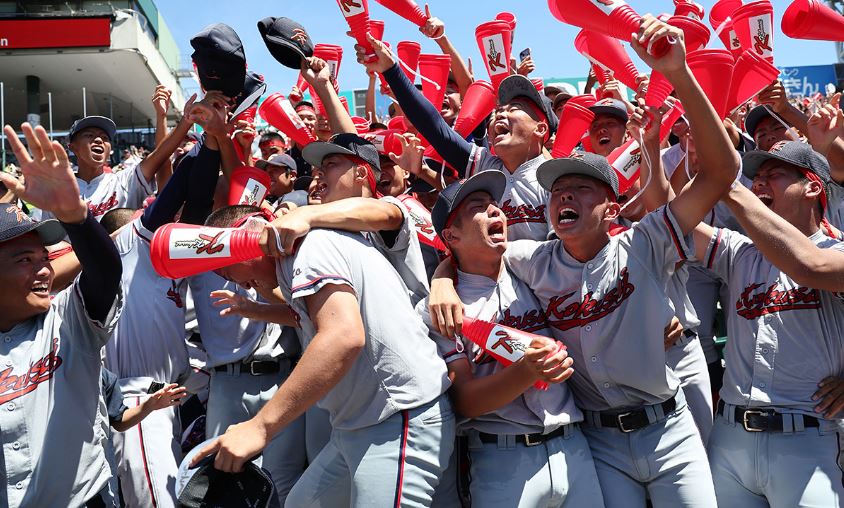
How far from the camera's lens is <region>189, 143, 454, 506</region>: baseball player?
276 centimetres

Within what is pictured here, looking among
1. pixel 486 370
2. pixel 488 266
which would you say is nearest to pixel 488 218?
pixel 488 266

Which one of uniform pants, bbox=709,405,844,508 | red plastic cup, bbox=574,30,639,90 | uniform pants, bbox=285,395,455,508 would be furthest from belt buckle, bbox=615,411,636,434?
red plastic cup, bbox=574,30,639,90

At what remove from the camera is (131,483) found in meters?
4.15

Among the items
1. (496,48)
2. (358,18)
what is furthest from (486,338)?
(496,48)

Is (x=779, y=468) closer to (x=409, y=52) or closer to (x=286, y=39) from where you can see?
(x=286, y=39)

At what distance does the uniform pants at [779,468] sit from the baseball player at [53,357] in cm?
286

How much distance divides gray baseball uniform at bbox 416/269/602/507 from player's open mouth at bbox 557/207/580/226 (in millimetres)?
387

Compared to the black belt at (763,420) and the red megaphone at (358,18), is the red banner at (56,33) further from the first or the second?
the black belt at (763,420)

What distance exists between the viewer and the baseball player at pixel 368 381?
9.04 feet

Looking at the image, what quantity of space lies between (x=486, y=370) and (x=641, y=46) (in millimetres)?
1539

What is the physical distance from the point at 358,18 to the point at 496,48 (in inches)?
58.9

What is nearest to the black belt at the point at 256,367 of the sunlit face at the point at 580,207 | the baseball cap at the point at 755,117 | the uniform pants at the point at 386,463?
the uniform pants at the point at 386,463

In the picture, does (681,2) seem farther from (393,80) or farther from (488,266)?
(488,266)

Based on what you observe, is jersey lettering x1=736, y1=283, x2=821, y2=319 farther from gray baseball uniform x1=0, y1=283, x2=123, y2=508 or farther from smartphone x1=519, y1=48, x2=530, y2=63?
smartphone x1=519, y1=48, x2=530, y2=63
